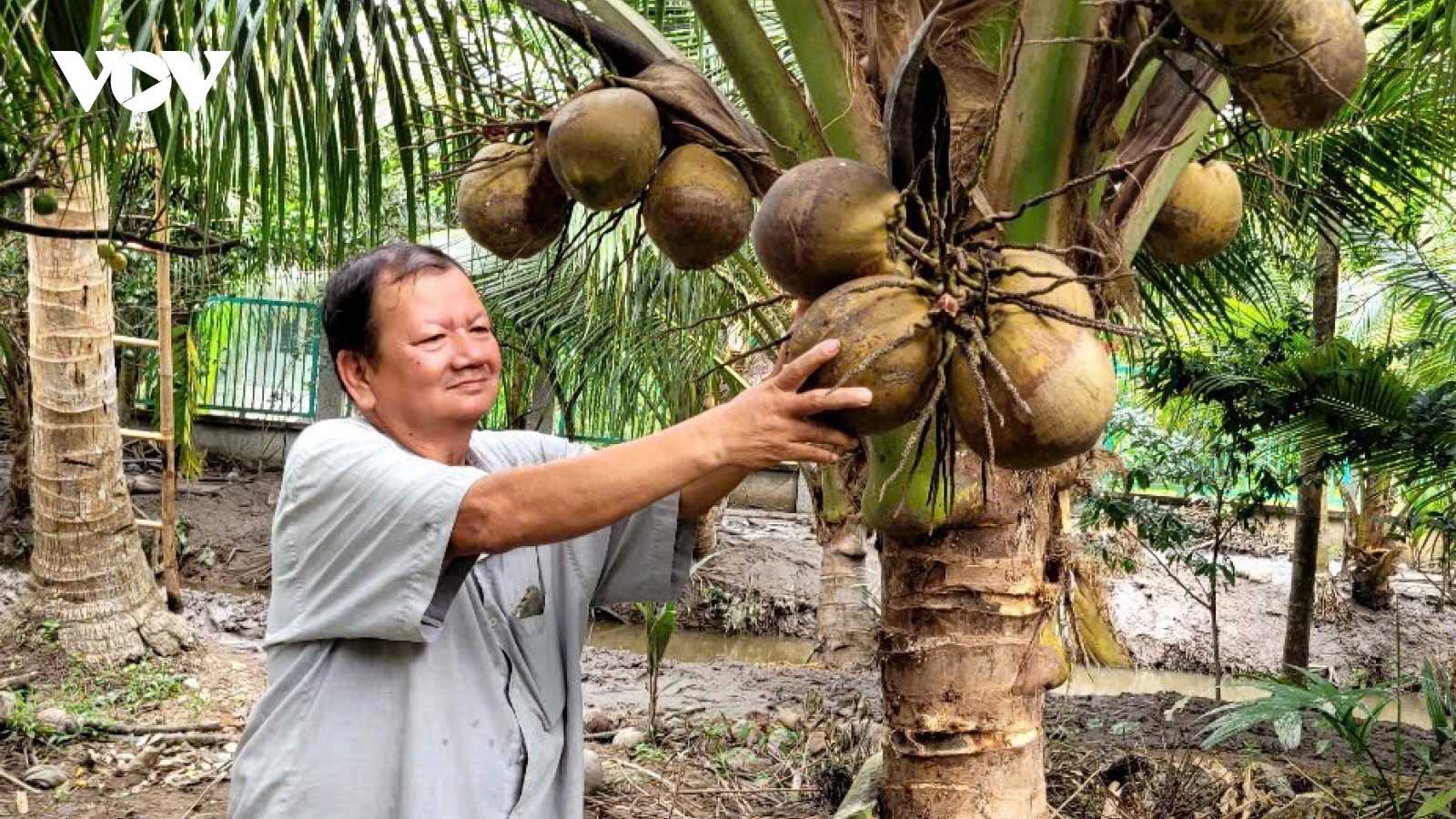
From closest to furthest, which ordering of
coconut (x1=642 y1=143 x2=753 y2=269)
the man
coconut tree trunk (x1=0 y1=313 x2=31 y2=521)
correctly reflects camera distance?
the man
coconut (x1=642 y1=143 x2=753 y2=269)
coconut tree trunk (x1=0 y1=313 x2=31 y2=521)

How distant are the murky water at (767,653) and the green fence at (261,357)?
5.16m

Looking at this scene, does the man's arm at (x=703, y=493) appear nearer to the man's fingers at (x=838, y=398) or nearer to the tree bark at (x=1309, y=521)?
the man's fingers at (x=838, y=398)

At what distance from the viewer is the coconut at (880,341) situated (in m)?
1.30

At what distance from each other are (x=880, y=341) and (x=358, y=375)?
1.01 metres

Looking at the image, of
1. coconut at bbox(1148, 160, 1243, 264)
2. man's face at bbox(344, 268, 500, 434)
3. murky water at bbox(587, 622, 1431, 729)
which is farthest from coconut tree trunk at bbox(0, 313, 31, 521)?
coconut at bbox(1148, 160, 1243, 264)

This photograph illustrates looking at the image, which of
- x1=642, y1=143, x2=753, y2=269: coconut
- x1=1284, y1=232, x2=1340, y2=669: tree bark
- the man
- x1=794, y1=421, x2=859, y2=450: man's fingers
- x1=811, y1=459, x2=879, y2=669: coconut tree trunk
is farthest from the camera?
x1=811, y1=459, x2=879, y2=669: coconut tree trunk

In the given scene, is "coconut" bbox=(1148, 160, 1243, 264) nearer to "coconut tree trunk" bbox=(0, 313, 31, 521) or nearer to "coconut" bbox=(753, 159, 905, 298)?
"coconut" bbox=(753, 159, 905, 298)

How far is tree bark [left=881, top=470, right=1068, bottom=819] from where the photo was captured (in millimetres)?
2033

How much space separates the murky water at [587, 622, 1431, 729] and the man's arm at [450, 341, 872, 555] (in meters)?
6.76

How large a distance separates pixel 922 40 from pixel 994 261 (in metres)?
0.24

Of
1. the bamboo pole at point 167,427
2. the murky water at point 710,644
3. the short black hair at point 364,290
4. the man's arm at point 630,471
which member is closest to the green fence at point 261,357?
the murky water at point 710,644

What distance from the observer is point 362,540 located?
175 cm

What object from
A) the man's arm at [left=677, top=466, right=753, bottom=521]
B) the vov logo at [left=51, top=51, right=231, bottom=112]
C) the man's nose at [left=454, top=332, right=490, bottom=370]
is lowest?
the man's arm at [left=677, top=466, right=753, bottom=521]

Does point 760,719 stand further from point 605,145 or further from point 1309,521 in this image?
point 605,145
